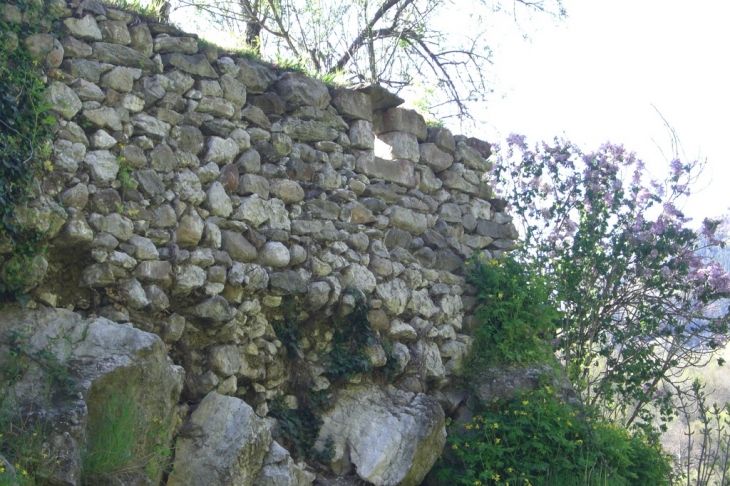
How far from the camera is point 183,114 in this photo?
4883 mm

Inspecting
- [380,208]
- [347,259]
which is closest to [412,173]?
[380,208]

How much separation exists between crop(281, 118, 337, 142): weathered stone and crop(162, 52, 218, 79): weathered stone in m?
0.61

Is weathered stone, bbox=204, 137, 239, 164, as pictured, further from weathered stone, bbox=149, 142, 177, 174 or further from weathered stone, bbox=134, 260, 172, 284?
weathered stone, bbox=134, 260, 172, 284

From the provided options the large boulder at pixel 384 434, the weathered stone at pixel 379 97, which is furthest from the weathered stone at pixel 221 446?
the weathered stone at pixel 379 97

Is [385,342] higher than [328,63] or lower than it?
lower

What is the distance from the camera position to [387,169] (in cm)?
602

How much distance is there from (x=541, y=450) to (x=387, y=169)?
2.29 m

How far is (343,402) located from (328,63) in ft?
13.8

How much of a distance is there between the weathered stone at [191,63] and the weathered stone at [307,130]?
0.61m

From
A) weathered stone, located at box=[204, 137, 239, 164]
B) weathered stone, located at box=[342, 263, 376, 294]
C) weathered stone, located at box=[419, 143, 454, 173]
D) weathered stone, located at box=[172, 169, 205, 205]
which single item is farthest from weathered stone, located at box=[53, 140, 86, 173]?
weathered stone, located at box=[419, 143, 454, 173]

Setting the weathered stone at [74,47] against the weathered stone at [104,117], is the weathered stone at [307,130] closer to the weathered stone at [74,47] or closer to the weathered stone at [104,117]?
the weathered stone at [104,117]

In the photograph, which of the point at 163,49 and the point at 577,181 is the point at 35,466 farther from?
the point at 577,181

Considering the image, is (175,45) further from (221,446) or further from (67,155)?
(221,446)

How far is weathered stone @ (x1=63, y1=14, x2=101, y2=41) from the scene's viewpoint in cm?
443
